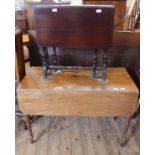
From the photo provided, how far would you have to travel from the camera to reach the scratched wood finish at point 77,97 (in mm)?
1389

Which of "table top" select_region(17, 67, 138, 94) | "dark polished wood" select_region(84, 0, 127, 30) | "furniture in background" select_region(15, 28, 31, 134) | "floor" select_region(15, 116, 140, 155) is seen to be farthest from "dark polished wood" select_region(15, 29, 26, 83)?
"dark polished wood" select_region(84, 0, 127, 30)

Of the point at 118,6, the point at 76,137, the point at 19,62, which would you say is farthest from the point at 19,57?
the point at 118,6

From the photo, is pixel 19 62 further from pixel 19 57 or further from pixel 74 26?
pixel 74 26

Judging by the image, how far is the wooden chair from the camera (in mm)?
1265

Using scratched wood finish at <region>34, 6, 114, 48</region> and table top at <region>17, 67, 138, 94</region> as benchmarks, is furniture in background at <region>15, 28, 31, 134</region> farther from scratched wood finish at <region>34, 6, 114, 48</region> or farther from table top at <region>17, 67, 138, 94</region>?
scratched wood finish at <region>34, 6, 114, 48</region>

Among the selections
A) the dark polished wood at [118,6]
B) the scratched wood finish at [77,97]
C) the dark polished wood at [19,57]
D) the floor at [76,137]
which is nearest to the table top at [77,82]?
the scratched wood finish at [77,97]

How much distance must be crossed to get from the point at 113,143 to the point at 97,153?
0.21 metres

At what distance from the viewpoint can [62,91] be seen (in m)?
1.39

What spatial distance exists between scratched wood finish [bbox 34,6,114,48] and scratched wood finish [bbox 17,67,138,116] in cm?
33

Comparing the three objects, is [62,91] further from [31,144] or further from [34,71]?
[31,144]

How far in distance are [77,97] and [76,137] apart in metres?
0.55

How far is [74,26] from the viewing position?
1.30 meters

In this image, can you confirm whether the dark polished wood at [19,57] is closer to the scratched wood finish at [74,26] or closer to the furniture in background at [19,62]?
the furniture in background at [19,62]
